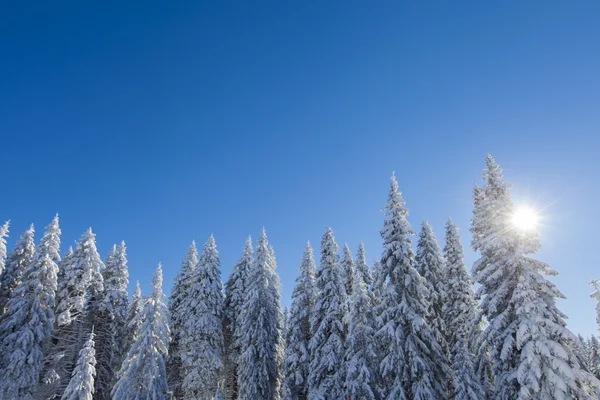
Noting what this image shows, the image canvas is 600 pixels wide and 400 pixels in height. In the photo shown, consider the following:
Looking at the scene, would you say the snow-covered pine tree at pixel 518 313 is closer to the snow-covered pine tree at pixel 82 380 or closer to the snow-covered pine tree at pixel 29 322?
the snow-covered pine tree at pixel 82 380

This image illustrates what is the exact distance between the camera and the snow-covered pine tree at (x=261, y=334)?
32.7 metres

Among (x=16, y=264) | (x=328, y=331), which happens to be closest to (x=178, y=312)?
(x=16, y=264)

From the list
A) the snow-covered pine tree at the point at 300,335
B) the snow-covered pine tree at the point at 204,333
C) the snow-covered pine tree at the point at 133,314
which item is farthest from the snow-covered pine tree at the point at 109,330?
the snow-covered pine tree at the point at 300,335

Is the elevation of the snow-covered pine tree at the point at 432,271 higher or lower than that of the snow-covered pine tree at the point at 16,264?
lower

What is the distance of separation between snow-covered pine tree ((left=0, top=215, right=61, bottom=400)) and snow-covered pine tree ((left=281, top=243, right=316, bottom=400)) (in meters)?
19.7

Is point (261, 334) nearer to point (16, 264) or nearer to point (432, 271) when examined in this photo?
point (432, 271)

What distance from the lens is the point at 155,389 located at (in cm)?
2656

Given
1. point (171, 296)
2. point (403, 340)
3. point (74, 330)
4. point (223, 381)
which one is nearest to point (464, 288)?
point (403, 340)

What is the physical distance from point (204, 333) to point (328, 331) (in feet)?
38.7

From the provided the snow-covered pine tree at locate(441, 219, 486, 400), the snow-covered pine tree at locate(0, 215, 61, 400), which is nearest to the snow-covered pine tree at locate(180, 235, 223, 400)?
the snow-covered pine tree at locate(0, 215, 61, 400)

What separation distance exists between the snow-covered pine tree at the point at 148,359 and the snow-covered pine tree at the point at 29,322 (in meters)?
8.16

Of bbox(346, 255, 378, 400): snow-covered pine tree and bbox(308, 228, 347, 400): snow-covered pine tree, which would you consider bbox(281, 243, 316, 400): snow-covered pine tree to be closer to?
bbox(308, 228, 347, 400): snow-covered pine tree

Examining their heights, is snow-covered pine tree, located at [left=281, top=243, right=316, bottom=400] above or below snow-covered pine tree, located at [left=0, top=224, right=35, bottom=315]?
below

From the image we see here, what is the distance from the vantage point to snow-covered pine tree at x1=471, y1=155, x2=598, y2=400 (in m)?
16.3
